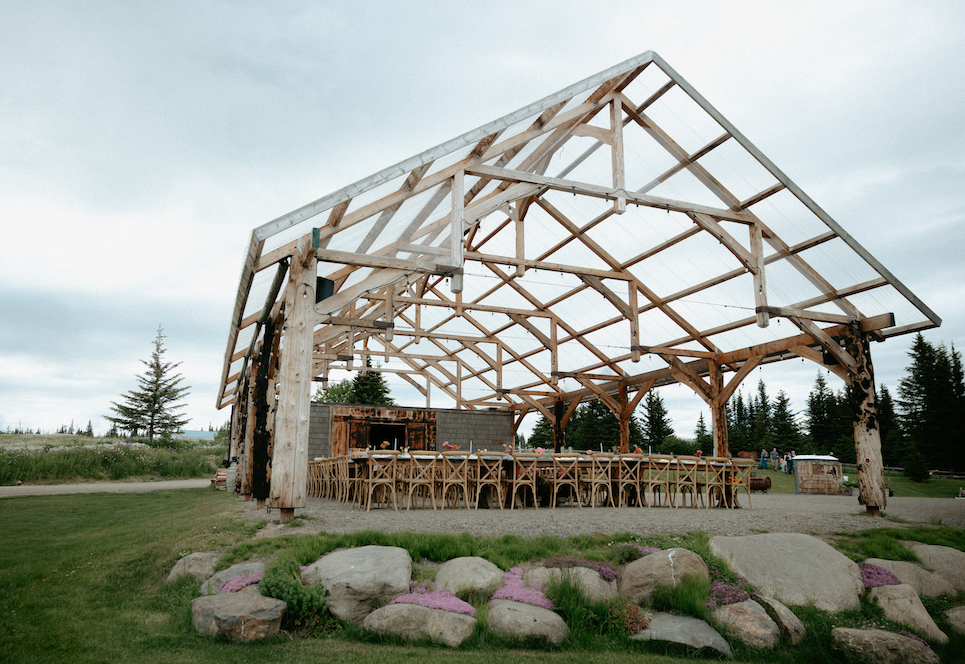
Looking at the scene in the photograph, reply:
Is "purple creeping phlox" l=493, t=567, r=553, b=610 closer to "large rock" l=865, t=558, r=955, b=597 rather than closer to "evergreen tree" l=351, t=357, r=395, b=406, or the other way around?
"large rock" l=865, t=558, r=955, b=597

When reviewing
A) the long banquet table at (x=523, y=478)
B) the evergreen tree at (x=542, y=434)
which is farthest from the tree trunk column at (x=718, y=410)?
Answer: the evergreen tree at (x=542, y=434)

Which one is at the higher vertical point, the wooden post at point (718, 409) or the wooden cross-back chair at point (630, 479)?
the wooden post at point (718, 409)

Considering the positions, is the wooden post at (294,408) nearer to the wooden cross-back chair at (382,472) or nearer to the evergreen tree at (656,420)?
the wooden cross-back chair at (382,472)

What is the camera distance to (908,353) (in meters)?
31.3

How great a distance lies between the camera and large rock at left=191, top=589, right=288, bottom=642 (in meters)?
3.95

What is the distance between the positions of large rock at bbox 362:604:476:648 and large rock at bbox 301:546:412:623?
18 cm

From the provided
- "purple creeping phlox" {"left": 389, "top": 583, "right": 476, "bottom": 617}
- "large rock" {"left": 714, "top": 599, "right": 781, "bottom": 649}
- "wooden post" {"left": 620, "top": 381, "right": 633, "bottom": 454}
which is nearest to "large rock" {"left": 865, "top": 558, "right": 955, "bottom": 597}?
"large rock" {"left": 714, "top": 599, "right": 781, "bottom": 649}

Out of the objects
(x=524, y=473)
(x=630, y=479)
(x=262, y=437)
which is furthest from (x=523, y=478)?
(x=262, y=437)

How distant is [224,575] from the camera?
→ 4812 millimetres

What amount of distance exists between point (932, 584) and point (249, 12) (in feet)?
35.1

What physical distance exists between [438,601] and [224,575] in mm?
1829

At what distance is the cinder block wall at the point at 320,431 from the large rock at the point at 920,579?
587 inches

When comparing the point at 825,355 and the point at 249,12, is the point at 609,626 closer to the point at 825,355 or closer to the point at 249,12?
the point at 825,355

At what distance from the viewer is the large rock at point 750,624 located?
4.36 metres
